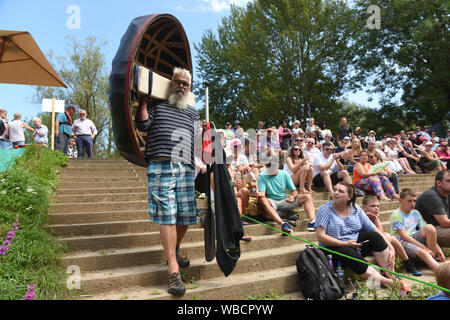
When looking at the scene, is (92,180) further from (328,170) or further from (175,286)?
(328,170)

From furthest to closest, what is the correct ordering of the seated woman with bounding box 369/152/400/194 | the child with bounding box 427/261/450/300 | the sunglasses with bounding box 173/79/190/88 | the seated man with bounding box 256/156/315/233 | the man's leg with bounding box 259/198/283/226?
the seated woman with bounding box 369/152/400/194 < the seated man with bounding box 256/156/315/233 < the man's leg with bounding box 259/198/283/226 < the sunglasses with bounding box 173/79/190/88 < the child with bounding box 427/261/450/300

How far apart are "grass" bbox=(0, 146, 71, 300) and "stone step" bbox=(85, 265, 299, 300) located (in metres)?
0.38

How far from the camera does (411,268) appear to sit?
170 inches

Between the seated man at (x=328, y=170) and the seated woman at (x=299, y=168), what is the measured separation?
436 mm

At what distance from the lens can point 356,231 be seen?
12.9 ft

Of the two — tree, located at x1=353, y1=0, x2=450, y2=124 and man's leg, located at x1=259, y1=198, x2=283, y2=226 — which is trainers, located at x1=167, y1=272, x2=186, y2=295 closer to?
man's leg, located at x1=259, y1=198, x2=283, y2=226

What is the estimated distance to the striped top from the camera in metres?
3.13

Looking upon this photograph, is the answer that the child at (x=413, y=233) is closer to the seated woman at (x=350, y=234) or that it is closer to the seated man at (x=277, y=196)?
the seated woman at (x=350, y=234)

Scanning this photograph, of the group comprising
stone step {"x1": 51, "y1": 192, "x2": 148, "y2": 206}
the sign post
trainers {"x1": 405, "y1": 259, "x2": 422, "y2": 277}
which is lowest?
trainers {"x1": 405, "y1": 259, "x2": 422, "y2": 277}

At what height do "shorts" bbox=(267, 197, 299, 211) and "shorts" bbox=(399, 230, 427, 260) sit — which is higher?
"shorts" bbox=(267, 197, 299, 211)

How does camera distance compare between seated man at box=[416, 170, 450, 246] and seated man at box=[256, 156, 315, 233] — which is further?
seated man at box=[256, 156, 315, 233]

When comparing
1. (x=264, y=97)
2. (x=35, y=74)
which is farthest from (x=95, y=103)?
(x=35, y=74)

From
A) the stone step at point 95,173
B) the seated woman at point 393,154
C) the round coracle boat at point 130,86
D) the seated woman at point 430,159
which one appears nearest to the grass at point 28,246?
the round coracle boat at point 130,86

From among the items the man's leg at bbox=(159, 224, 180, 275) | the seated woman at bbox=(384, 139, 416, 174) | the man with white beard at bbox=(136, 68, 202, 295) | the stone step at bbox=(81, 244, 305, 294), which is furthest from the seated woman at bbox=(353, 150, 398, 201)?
the man's leg at bbox=(159, 224, 180, 275)
